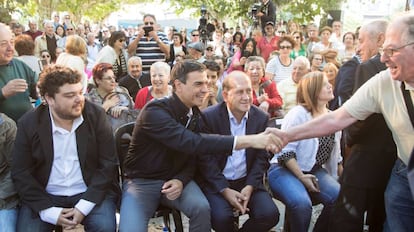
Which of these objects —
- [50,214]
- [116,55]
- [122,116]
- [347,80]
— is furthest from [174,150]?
[116,55]

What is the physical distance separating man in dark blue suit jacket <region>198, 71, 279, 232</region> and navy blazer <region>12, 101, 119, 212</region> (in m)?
0.77

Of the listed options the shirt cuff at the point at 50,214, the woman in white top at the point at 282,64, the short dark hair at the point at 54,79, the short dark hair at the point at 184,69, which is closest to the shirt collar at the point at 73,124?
the short dark hair at the point at 54,79

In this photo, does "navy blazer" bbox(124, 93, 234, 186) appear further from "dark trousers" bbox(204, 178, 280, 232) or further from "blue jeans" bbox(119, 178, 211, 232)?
"dark trousers" bbox(204, 178, 280, 232)

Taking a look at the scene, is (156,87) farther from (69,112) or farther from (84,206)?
(84,206)

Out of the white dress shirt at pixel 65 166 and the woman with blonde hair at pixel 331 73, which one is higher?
the woman with blonde hair at pixel 331 73

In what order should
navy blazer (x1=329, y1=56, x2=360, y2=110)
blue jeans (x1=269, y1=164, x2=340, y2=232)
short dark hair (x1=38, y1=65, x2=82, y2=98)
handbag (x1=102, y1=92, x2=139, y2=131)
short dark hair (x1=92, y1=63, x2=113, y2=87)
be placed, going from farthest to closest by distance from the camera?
short dark hair (x1=92, y1=63, x2=113, y2=87)
handbag (x1=102, y1=92, x2=139, y2=131)
navy blazer (x1=329, y1=56, x2=360, y2=110)
blue jeans (x1=269, y1=164, x2=340, y2=232)
short dark hair (x1=38, y1=65, x2=82, y2=98)

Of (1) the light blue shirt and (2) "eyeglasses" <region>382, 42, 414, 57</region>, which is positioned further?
(1) the light blue shirt

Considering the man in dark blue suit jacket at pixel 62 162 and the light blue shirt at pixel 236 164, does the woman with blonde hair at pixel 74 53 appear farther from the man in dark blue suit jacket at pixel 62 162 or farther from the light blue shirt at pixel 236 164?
the light blue shirt at pixel 236 164

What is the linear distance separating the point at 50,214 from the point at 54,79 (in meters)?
0.94

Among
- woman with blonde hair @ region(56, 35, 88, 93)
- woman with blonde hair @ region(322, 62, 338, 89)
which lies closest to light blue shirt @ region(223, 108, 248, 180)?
woman with blonde hair @ region(322, 62, 338, 89)

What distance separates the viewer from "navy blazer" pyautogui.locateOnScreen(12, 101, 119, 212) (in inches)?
122

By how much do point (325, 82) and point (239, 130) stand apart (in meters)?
0.87

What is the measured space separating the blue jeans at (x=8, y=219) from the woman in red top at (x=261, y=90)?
10.5 feet

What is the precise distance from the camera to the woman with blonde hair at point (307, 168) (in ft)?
11.6
